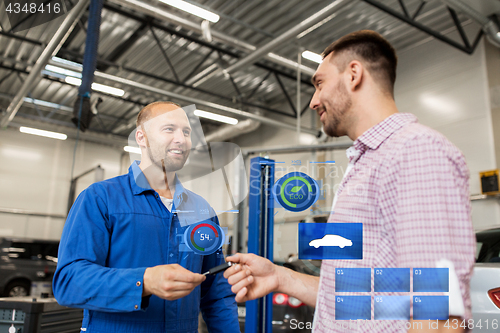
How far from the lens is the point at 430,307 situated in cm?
78

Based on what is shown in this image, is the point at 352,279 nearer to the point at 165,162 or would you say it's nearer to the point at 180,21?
the point at 165,162

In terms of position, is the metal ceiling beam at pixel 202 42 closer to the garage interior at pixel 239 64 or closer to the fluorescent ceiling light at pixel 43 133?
the garage interior at pixel 239 64

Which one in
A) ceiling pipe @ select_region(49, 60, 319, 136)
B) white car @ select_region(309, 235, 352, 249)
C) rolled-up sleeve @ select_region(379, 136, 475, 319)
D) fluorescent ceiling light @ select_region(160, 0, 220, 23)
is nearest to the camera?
rolled-up sleeve @ select_region(379, 136, 475, 319)

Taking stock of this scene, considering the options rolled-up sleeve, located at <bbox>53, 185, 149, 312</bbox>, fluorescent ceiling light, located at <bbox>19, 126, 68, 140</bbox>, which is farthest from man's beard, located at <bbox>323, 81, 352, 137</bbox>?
fluorescent ceiling light, located at <bbox>19, 126, 68, 140</bbox>

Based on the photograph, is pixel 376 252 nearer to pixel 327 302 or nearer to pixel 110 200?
pixel 327 302

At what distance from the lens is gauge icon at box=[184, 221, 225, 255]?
111 centimetres

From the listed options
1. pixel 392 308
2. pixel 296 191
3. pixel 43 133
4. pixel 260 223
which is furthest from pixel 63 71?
pixel 392 308

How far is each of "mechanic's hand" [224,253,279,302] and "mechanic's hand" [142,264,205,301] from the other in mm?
125

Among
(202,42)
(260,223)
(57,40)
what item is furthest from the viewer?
(202,42)

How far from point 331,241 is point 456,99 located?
592cm

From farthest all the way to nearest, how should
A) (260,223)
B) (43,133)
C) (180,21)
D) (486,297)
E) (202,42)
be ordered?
(202,42) → (180,21) → (43,133) → (260,223) → (486,297)

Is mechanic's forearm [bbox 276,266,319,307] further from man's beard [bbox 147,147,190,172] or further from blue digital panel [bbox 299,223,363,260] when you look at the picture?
man's beard [bbox 147,147,190,172]

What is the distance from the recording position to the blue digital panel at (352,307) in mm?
893

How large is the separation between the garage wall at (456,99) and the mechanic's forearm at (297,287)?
5331 millimetres
